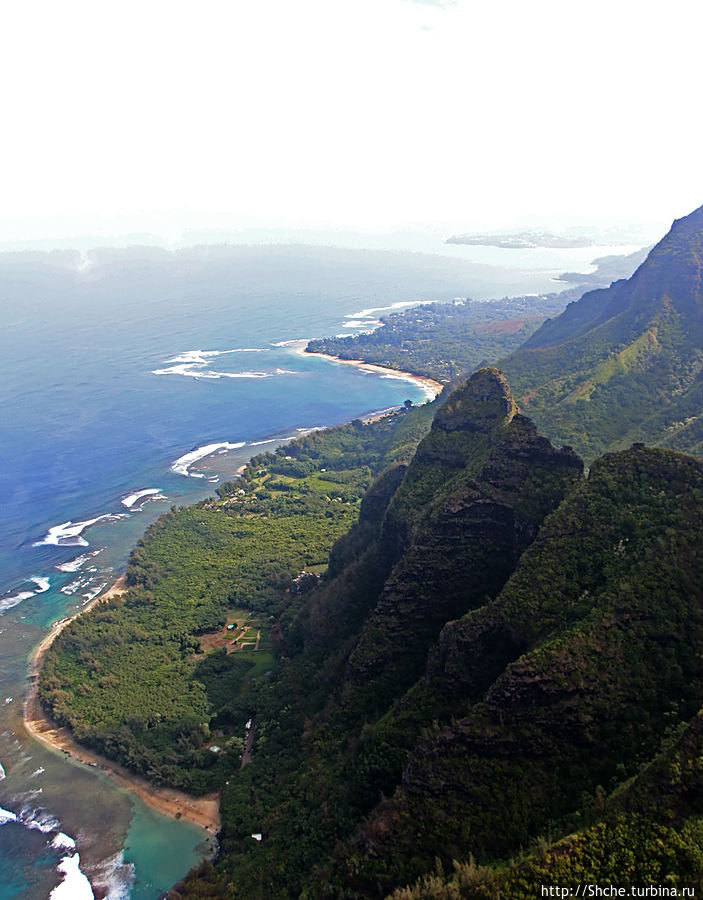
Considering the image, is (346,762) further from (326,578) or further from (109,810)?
(326,578)

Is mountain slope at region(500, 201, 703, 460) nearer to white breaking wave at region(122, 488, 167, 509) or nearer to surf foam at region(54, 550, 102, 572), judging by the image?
white breaking wave at region(122, 488, 167, 509)

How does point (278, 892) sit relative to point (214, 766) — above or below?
above

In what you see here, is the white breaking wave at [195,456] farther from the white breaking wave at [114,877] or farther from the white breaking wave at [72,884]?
the white breaking wave at [114,877]

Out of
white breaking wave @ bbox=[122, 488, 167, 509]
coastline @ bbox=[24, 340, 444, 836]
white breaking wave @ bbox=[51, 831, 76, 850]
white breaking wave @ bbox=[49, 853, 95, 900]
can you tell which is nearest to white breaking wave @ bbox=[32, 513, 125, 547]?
white breaking wave @ bbox=[122, 488, 167, 509]

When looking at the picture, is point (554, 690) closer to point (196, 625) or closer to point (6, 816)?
point (6, 816)

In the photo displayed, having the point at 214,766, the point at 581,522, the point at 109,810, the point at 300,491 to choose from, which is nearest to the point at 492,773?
the point at 581,522

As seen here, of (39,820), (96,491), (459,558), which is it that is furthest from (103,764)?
(96,491)

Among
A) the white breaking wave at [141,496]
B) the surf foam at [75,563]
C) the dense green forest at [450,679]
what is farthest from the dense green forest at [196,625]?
the white breaking wave at [141,496]
